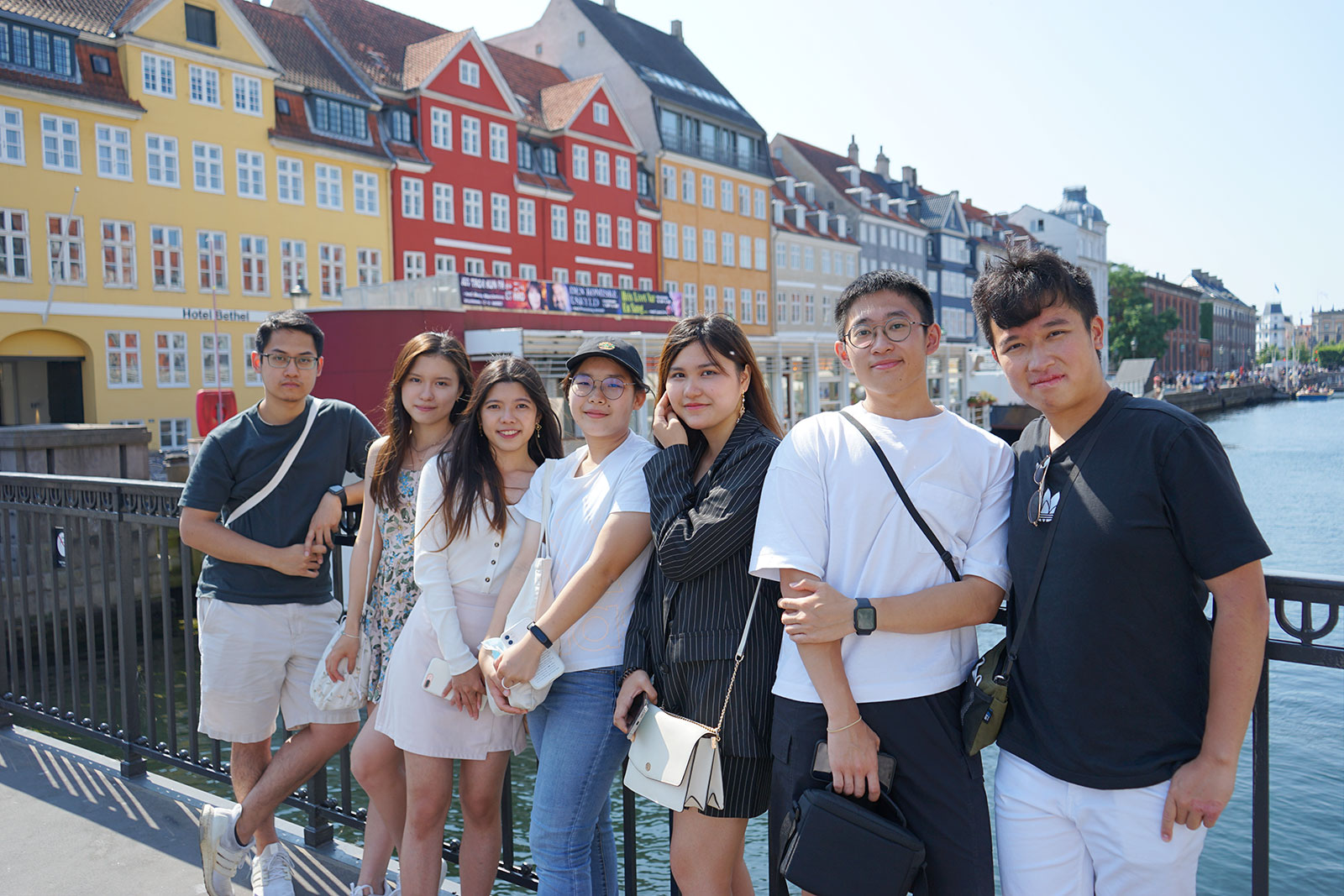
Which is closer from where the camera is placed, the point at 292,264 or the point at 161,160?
the point at 161,160

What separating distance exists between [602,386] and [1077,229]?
297ft

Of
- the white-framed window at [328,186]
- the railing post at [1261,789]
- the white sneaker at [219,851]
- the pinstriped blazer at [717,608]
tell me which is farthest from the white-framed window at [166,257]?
the railing post at [1261,789]

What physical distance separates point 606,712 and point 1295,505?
91.1ft

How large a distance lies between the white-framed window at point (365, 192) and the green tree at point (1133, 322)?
65088mm

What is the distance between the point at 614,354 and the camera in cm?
273

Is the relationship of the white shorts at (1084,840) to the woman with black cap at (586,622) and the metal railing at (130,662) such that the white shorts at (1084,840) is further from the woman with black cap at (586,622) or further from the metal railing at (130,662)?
the woman with black cap at (586,622)

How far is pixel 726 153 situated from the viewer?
46.6 m

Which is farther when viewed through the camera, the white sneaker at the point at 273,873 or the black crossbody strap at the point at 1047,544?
the white sneaker at the point at 273,873

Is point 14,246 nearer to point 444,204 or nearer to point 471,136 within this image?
point 444,204

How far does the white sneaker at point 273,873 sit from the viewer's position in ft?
10.7

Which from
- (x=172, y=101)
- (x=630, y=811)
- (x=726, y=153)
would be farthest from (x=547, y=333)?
(x=726, y=153)

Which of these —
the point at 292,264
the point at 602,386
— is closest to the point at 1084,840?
the point at 602,386

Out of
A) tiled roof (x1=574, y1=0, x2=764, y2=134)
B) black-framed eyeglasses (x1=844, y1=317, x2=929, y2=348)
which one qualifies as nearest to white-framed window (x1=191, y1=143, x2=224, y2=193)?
→ tiled roof (x1=574, y1=0, x2=764, y2=134)

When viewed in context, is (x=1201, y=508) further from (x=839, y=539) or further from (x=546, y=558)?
(x=546, y=558)
